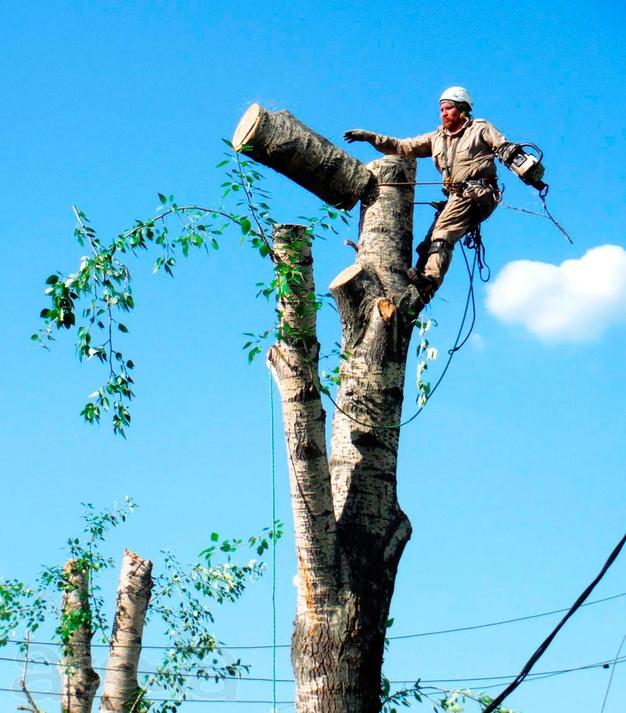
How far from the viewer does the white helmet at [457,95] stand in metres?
7.14

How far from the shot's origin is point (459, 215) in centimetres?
670

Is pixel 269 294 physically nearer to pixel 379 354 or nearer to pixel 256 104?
pixel 379 354

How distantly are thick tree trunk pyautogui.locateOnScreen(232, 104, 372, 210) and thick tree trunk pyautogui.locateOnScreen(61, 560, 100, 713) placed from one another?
5258 mm

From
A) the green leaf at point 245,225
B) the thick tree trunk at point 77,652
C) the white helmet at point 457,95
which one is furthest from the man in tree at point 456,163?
the thick tree trunk at point 77,652

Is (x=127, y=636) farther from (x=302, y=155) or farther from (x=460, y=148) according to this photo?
(x=460, y=148)

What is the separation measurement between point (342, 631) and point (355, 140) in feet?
11.1

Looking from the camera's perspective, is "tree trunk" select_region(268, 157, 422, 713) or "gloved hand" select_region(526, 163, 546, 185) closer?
"tree trunk" select_region(268, 157, 422, 713)

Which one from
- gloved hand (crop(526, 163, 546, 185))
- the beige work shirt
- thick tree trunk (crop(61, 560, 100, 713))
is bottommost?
thick tree trunk (crop(61, 560, 100, 713))

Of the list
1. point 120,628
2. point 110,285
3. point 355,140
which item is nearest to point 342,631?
point 110,285

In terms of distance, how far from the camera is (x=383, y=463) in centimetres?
552

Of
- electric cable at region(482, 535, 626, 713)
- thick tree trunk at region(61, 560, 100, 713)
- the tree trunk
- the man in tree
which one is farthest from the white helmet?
thick tree trunk at region(61, 560, 100, 713)

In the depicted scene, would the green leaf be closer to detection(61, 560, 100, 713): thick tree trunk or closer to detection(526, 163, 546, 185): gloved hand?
detection(526, 163, 546, 185): gloved hand

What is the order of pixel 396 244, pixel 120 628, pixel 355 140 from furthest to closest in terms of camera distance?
pixel 120 628, pixel 355 140, pixel 396 244

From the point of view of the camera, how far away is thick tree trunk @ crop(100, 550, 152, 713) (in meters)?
8.88
